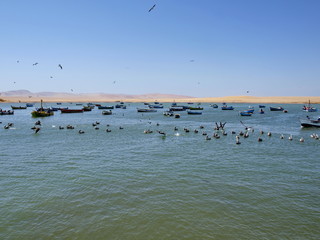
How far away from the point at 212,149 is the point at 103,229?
18290 mm

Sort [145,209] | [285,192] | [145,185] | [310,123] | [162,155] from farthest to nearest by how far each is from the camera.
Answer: [310,123]
[162,155]
[145,185]
[285,192]
[145,209]

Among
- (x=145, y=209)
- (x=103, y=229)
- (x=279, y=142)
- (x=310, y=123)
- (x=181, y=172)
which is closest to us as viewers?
(x=103, y=229)

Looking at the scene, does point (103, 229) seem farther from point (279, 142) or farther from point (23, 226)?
point (279, 142)

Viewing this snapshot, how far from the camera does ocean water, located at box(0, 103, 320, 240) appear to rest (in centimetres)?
1095

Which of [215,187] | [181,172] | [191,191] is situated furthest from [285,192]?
[181,172]

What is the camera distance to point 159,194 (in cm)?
1452

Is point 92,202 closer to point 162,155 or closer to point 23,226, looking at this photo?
point 23,226

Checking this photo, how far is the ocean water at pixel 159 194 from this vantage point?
431 inches

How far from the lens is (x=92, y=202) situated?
529 inches

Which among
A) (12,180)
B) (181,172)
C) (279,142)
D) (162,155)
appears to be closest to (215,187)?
(181,172)

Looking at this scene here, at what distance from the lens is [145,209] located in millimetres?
12688

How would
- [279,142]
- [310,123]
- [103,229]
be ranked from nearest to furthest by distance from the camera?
[103,229], [279,142], [310,123]

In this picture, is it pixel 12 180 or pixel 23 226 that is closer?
pixel 23 226

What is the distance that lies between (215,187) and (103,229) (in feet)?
25.6
